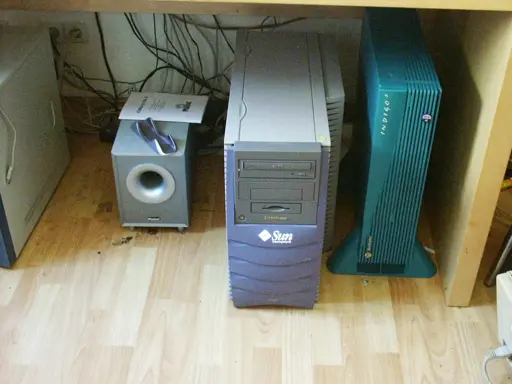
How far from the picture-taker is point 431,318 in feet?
4.82

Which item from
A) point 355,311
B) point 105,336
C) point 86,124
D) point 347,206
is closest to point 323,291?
point 355,311

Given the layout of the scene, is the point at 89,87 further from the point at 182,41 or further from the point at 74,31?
the point at 182,41

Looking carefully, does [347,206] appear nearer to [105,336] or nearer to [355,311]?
[355,311]

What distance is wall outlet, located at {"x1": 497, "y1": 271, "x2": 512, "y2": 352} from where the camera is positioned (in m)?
1.23

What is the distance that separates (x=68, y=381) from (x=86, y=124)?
95 centimetres

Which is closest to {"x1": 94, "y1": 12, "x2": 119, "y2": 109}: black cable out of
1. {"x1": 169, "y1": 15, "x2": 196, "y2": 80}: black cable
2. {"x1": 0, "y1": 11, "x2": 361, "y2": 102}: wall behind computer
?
{"x1": 0, "y1": 11, "x2": 361, "y2": 102}: wall behind computer

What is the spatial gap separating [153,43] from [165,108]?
34 centimetres

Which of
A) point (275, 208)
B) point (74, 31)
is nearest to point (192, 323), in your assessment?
point (275, 208)

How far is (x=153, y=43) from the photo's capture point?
1.95m

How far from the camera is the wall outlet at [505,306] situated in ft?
4.04

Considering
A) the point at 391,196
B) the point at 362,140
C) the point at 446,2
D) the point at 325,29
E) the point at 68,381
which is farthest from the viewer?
the point at 325,29

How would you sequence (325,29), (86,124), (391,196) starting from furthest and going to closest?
(86,124), (325,29), (391,196)

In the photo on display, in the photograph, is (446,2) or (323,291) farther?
(323,291)

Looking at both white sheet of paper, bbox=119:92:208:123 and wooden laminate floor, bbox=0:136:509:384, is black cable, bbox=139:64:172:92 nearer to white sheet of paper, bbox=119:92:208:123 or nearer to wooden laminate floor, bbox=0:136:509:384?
Result: white sheet of paper, bbox=119:92:208:123
